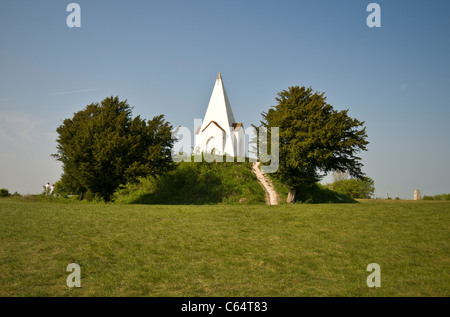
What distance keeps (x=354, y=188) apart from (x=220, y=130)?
1044 inches

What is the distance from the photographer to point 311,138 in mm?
23219

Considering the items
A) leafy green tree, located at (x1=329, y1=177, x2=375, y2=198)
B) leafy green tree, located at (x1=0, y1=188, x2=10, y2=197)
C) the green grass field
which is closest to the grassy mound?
the green grass field

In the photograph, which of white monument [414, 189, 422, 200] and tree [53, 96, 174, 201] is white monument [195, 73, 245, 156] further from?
white monument [414, 189, 422, 200]

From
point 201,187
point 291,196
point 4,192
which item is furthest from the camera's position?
point 4,192

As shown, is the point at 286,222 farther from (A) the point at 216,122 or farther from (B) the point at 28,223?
(A) the point at 216,122

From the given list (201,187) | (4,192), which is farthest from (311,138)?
(4,192)

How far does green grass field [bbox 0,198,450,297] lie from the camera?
7.88 metres

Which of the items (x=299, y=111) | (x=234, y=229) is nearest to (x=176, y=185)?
(x=299, y=111)

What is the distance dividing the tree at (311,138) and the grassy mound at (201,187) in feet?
12.6

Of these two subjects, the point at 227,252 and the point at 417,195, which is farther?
the point at 417,195

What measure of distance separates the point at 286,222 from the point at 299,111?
12.3 meters

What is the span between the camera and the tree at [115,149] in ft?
76.2

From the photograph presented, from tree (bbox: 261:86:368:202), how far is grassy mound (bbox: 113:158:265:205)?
384 centimetres

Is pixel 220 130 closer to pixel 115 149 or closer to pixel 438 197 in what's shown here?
pixel 115 149
